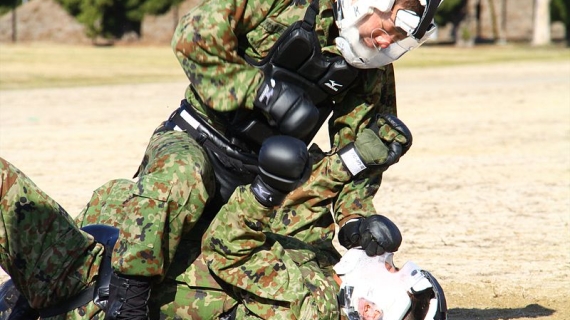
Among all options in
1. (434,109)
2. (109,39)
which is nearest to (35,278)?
(434,109)

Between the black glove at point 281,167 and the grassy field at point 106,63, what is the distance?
15.1 m

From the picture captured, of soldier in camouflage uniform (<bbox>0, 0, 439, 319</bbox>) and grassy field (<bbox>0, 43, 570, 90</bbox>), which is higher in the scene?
soldier in camouflage uniform (<bbox>0, 0, 439, 319</bbox>)

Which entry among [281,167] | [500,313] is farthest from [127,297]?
[500,313]

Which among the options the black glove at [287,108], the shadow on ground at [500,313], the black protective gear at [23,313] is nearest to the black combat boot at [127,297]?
the black protective gear at [23,313]

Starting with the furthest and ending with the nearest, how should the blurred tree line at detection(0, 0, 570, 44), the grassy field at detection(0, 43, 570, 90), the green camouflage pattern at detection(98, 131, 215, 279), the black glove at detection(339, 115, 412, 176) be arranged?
the blurred tree line at detection(0, 0, 570, 44) → the grassy field at detection(0, 43, 570, 90) → the black glove at detection(339, 115, 412, 176) → the green camouflage pattern at detection(98, 131, 215, 279)

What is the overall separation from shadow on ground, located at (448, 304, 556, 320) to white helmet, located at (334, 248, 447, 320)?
96cm

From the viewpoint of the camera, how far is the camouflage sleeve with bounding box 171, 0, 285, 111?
4754mm

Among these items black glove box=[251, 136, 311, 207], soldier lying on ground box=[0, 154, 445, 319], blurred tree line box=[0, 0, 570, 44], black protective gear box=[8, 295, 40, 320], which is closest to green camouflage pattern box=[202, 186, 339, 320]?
soldier lying on ground box=[0, 154, 445, 319]

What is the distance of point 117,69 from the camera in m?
24.0

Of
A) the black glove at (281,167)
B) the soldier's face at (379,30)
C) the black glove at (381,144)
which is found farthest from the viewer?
the black glove at (381,144)

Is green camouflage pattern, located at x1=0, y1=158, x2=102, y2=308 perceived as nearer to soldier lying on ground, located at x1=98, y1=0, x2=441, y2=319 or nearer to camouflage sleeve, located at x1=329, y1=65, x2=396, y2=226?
soldier lying on ground, located at x1=98, y1=0, x2=441, y2=319

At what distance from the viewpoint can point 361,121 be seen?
5.38 metres

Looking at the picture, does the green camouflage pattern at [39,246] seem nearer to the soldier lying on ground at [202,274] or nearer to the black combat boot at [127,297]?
the soldier lying on ground at [202,274]

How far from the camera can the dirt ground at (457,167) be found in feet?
22.7
